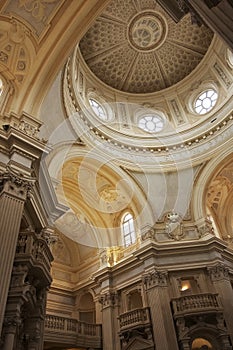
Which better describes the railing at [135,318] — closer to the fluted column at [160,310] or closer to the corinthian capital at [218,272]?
the fluted column at [160,310]

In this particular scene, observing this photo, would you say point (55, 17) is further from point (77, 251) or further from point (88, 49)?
point (77, 251)

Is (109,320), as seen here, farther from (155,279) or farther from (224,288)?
(224,288)

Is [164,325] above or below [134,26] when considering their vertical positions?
below

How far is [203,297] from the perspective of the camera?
1427 cm

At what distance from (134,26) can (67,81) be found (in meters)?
6.72

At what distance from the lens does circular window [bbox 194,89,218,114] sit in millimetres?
19422

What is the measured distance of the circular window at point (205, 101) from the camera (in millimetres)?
19422

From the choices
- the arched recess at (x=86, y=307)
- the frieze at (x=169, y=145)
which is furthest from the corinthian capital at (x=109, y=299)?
the frieze at (x=169, y=145)

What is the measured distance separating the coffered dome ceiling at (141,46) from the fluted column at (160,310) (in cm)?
1241

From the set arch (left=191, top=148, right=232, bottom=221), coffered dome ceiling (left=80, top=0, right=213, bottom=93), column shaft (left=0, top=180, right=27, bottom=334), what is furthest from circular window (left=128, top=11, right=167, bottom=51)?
column shaft (left=0, top=180, right=27, bottom=334)

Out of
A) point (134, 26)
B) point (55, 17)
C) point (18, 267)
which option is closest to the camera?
point (18, 267)

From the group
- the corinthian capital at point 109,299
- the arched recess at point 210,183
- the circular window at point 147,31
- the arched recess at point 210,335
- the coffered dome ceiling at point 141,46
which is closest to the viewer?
the arched recess at point 210,335

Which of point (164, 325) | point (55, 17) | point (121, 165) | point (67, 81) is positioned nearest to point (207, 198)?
point (121, 165)

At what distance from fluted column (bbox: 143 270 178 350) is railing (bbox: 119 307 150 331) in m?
0.32
